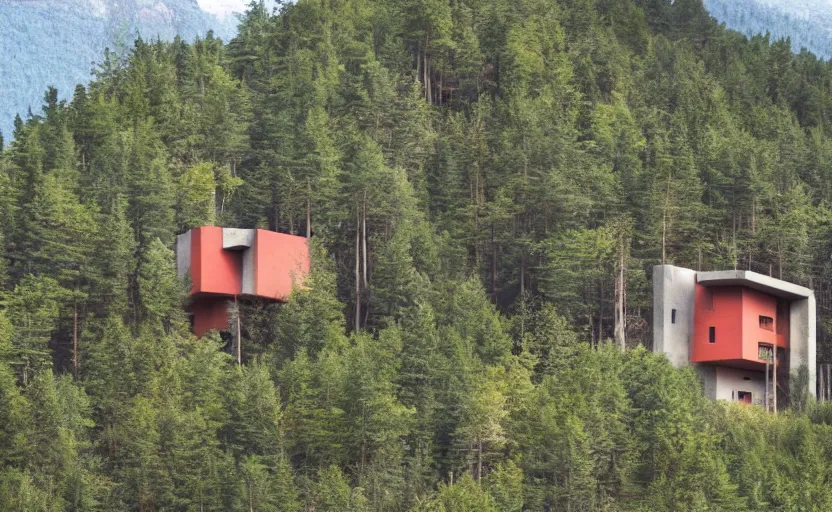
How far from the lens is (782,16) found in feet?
468

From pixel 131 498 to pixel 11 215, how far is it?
690 inches

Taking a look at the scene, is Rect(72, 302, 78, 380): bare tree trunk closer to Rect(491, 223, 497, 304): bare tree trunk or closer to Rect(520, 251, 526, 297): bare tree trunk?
Rect(491, 223, 497, 304): bare tree trunk

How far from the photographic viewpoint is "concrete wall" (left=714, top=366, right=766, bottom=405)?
2601 inches

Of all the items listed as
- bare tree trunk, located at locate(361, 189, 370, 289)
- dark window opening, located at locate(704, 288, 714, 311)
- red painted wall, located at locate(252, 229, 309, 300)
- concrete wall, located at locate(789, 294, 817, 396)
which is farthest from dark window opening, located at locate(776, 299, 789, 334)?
red painted wall, located at locate(252, 229, 309, 300)

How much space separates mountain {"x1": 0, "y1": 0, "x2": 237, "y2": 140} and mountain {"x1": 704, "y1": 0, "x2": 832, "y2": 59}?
51817 millimetres

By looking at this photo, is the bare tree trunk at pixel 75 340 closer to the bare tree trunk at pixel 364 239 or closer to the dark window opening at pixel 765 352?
the bare tree trunk at pixel 364 239

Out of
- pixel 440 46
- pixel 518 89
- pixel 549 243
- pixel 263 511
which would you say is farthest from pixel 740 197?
pixel 263 511

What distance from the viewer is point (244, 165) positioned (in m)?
77.4

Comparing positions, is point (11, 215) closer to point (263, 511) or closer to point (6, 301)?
point (6, 301)

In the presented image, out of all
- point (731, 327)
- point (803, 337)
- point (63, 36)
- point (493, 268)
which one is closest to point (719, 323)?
point (731, 327)

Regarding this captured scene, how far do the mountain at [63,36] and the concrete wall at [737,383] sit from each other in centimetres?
3984

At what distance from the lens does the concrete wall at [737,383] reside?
6606 centimetres

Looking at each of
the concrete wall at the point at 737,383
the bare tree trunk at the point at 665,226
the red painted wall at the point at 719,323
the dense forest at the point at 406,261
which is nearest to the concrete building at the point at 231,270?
the dense forest at the point at 406,261

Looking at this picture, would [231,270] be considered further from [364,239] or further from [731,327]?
[731,327]
